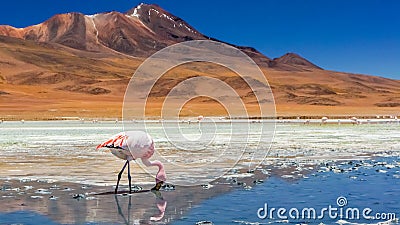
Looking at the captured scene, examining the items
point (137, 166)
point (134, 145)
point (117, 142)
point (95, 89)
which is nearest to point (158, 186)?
point (134, 145)

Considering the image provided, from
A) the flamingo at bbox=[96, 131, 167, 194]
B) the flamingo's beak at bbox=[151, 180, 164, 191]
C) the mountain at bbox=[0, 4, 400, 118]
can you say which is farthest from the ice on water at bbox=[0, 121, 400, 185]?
the mountain at bbox=[0, 4, 400, 118]

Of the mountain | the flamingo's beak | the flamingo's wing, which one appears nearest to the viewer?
the flamingo's wing

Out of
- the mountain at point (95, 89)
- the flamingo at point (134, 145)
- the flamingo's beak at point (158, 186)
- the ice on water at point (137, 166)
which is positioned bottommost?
the flamingo's beak at point (158, 186)

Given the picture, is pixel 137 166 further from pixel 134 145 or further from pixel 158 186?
pixel 134 145

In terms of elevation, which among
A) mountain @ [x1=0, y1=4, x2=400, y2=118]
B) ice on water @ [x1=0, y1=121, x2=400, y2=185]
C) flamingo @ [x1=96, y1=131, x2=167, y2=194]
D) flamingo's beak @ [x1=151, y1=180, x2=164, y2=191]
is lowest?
flamingo's beak @ [x1=151, y1=180, x2=164, y2=191]

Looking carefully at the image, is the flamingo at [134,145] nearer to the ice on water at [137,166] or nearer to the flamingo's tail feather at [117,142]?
the flamingo's tail feather at [117,142]

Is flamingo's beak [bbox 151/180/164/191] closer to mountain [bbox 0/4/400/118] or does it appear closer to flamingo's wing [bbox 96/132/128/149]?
flamingo's wing [bbox 96/132/128/149]

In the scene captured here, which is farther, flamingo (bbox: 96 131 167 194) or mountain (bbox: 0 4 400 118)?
mountain (bbox: 0 4 400 118)

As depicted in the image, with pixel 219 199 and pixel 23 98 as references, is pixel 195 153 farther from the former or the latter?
pixel 23 98

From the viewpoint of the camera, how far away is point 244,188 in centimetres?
A: 1177

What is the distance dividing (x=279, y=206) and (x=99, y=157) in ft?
33.4

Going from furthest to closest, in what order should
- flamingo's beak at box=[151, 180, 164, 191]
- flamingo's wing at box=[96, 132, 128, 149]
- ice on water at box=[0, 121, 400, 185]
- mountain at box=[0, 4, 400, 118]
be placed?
mountain at box=[0, 4, 400, 118], ice on water at box=[0, 121, 400, 185], flamingo's beak at box=[151, 180, 164, 191], flamingo's wing at box=[96, 132, 128, 149]

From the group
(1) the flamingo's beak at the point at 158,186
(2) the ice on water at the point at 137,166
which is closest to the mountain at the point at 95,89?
(2) the ice on water at the point at 137,166

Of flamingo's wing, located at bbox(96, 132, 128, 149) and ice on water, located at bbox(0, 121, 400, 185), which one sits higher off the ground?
flamingo's wing, located at bbox(96, 132, 128, 149)
